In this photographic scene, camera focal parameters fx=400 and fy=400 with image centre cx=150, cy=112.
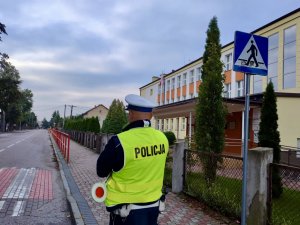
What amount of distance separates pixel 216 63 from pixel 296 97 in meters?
12.7

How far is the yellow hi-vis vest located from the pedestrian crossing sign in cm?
249

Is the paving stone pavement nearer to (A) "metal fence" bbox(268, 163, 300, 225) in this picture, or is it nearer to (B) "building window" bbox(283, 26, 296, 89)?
(A) "metal fence" bbox(268, 163, 300, 225)

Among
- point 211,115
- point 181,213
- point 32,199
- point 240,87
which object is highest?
point 240,87

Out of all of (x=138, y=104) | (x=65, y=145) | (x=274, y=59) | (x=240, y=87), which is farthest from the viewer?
(x=240, y=87)

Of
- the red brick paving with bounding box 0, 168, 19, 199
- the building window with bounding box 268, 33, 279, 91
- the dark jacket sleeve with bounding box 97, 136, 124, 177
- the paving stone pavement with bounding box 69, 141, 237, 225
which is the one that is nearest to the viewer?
the dark jacket sleeve with bounding box 97, 136, 124, 177

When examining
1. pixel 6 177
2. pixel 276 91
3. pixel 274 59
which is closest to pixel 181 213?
pixel 6 177

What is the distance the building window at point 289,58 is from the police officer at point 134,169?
26375 millimetres

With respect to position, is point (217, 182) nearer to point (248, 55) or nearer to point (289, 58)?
point (248, 55)

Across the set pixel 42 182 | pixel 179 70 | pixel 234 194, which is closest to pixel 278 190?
pixel 234 194

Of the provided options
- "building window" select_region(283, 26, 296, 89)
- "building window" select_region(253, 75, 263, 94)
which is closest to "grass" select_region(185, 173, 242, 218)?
"building window" select_region(283, 26, 296, 89)

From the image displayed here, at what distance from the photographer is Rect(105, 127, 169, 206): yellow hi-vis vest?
3.41 m

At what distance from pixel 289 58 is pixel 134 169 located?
2762 centimetres

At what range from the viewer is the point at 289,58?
28750mm

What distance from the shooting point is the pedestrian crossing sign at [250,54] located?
5.59 m
